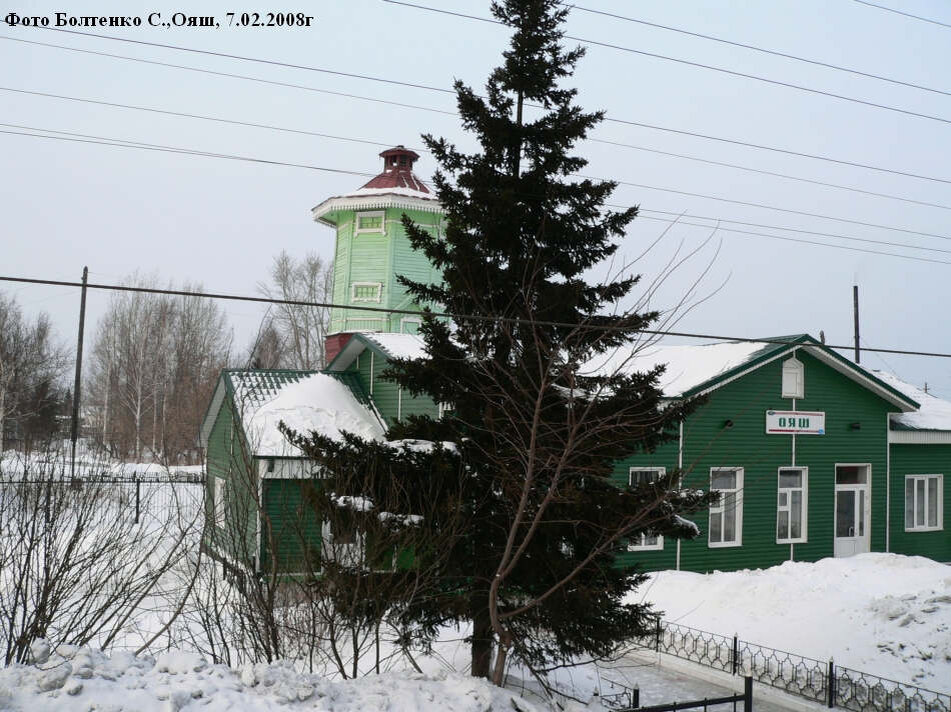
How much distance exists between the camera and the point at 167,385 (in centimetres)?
5194

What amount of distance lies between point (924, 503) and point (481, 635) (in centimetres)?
1958

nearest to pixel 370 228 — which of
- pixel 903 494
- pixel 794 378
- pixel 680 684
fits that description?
pixel 794 378

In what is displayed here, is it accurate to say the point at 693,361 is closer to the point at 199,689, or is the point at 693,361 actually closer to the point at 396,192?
the point at 396,192

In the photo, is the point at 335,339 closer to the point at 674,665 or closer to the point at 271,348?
the point at 674,665

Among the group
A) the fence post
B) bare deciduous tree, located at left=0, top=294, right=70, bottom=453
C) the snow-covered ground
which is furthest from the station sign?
bare deciduous tree, located at left=0, top=294, right=70, bottom=453

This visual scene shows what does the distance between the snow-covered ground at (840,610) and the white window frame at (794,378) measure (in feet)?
15.5

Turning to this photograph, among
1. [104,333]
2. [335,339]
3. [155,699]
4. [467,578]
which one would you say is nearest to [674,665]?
[467,578]

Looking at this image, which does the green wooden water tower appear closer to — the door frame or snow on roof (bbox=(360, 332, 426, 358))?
snow on roof (bbox=(360, 332, 426, 358))

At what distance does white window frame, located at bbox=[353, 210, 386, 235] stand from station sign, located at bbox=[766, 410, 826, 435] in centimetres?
1384

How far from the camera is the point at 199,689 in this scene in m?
6.96

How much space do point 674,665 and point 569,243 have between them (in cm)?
739

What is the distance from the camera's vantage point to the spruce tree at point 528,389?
29.9ft

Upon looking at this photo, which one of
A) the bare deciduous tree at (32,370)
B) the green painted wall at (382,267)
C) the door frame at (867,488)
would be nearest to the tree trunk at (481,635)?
the door frame at (867,488)

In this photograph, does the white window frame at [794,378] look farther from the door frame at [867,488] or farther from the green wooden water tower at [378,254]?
the green wooden water tower at [378,254]
